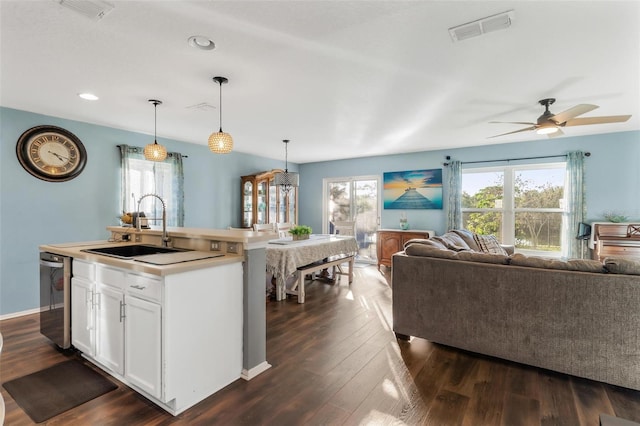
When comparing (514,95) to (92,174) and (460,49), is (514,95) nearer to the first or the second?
(460,49)

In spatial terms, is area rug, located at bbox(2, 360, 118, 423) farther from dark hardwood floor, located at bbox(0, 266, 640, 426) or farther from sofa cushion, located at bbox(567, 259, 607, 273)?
sofa cushion, located at bbox(567, 259, 607, 273)

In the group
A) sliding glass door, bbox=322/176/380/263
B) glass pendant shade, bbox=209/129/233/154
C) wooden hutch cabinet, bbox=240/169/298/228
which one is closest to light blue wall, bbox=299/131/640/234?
sliding glass door, bbox=322/176/380/263

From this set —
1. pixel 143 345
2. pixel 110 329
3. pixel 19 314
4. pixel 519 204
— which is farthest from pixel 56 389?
pixel 519 204

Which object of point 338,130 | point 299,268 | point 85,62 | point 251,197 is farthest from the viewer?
point 251,197

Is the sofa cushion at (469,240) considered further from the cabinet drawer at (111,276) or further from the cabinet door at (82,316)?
the cabinet door at (82,316)

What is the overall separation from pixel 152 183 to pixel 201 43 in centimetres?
336

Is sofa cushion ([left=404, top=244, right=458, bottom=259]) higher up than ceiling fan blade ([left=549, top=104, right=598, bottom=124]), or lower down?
lower down

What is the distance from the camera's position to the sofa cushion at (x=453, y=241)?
10.6ft

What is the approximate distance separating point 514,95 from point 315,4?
2.45 meters


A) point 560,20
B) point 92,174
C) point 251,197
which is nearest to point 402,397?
point 560,20

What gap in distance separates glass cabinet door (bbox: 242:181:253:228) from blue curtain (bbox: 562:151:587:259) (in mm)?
5468

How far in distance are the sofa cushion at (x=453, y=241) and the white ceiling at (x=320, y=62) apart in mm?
1496

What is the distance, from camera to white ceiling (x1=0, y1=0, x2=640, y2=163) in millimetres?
1885

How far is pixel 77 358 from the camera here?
2.63m
